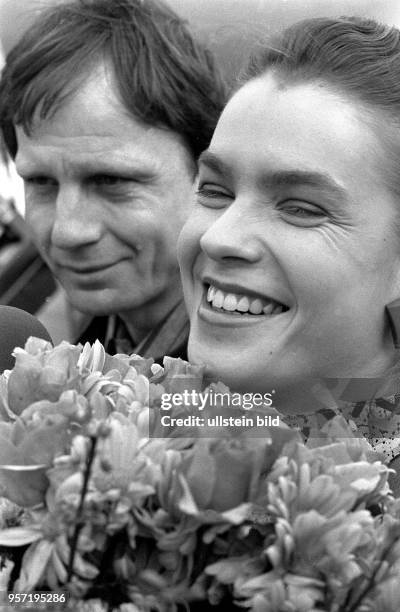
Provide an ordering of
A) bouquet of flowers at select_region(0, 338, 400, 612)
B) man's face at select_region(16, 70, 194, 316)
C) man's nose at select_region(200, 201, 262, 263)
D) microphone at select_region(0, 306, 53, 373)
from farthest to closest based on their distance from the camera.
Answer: man's face at select_region(16, 70, 194, 316) → microphone at select_region(0, 306, 53, 373) → man's nose at select_region(200, 201, 262, 263) → bouquet of flowers at select_region(0, 338, 400, 612)

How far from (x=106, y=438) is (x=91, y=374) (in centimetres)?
→ 16

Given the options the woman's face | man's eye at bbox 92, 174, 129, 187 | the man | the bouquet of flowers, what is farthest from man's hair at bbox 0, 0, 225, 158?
the bouquet of flowers

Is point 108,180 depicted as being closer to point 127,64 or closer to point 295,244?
point 127,64

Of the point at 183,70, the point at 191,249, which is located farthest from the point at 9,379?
the point at 183,70

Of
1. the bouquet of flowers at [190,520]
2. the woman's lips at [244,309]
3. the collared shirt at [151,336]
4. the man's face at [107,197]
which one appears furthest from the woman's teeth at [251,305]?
the man's face at [107,197]

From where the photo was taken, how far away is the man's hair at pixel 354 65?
115 cm

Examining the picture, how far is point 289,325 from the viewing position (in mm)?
1092

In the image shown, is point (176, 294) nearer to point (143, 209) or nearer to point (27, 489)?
point (143, 209)

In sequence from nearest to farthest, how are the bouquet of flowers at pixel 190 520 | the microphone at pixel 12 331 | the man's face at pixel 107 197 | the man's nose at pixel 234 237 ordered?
the bouquet of flowers at pixel 190 520, the man's nose at pixel 234 237, the microphone at pixel 12 331, the man's face at pixel 107 197

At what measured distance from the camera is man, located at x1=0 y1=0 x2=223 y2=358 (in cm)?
162

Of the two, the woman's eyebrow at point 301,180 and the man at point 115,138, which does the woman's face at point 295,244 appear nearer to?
the woman's eyebrow at point 301,180

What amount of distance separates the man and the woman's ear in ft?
1.69

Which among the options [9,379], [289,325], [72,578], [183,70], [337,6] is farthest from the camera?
[183,70]

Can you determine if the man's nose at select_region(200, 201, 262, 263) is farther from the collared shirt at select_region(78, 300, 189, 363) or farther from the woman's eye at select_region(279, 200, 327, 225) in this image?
the collared shirt at select_region(78, 300, 189, 363)
